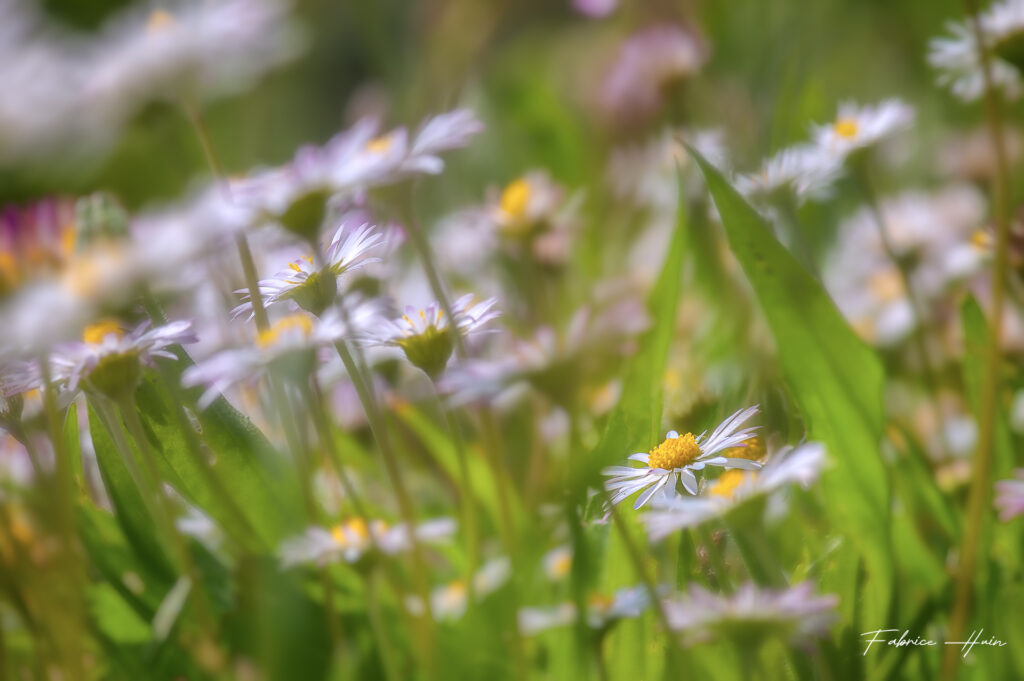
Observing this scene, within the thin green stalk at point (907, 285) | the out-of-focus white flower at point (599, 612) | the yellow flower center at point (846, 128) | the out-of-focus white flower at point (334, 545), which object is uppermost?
the yellow flower center at point (846, 128)

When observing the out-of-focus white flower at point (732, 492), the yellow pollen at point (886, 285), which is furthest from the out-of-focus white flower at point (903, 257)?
the out-of-focus white flower at point (732, 492)

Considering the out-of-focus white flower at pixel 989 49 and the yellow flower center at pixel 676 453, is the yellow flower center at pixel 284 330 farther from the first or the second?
the out-of-focus white flower at pixel 989 49

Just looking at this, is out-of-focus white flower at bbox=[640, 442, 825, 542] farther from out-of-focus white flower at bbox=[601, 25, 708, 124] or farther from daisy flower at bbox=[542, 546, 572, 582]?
out-of-focus white flower at bbox=[601, 25, 708, 124]

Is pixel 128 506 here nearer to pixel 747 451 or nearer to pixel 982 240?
pixel 747 451

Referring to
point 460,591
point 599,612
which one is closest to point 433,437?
point 460,591

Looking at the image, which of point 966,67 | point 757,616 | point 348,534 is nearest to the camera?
point 757,616

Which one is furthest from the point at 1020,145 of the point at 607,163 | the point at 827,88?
the point at 607,163

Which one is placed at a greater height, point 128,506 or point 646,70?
point 646,70
